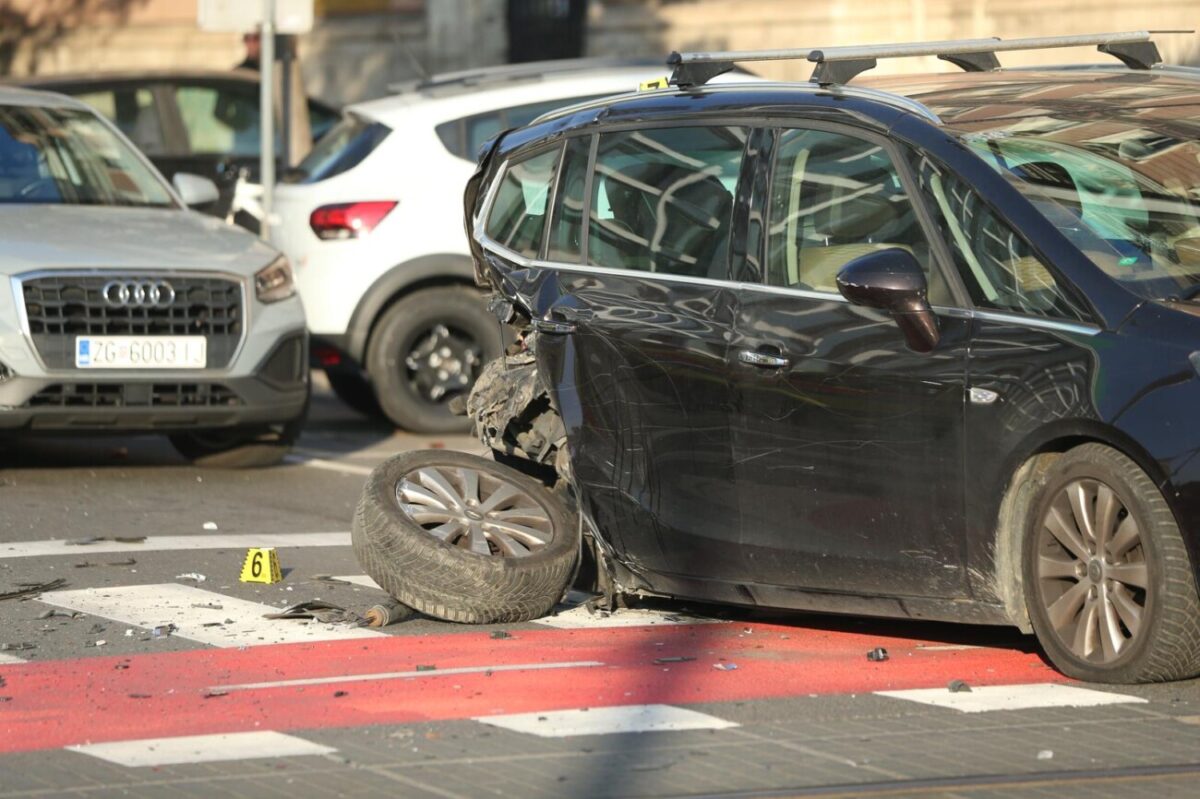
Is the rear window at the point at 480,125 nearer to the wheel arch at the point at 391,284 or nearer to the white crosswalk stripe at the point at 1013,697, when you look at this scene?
the wheel arch at the point at 391,284

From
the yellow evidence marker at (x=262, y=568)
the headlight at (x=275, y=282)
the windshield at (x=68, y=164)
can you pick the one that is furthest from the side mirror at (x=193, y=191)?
the yellow evidence marker at (x=262, y=568)

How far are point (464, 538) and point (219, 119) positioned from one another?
399 inches

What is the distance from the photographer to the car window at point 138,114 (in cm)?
1695

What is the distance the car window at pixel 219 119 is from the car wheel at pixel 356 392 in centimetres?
341

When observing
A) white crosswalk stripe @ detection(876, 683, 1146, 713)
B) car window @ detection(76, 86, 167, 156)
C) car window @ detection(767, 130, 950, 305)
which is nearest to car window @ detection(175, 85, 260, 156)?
car window @ detection(76, 86, 167, 156)

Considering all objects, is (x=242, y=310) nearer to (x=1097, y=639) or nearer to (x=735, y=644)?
(x=735, y=644)

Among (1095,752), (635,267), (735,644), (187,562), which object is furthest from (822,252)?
(187,562)

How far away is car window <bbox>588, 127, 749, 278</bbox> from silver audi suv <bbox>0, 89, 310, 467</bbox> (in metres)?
3.91

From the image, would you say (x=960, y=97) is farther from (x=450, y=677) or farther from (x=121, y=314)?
(x=121, y=314)

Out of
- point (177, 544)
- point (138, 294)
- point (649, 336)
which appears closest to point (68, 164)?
point (138, 294)

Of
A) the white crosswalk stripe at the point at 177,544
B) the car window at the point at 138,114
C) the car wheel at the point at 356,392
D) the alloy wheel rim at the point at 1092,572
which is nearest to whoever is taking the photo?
the alloy wheel rim at the point at 1092,572

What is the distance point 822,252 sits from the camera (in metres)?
6.88

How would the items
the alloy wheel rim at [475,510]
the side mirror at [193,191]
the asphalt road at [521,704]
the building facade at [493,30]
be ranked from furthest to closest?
the building facade at [493,30] < the side mirror at [193,191] < the alloy wheel rim at [475,510] < the asphalt road at [521,704]

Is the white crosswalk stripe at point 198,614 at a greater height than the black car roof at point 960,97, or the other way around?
the black car roof at point 960,97
